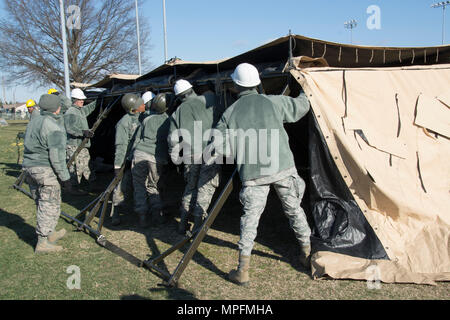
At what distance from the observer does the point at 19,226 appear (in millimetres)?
5984

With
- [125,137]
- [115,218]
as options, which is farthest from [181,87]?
[115,218]

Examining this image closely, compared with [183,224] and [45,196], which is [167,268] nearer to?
[183,224]

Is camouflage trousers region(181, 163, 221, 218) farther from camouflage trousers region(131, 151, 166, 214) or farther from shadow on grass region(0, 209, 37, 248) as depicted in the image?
shadow on grass region(0, 209, 37, 248)

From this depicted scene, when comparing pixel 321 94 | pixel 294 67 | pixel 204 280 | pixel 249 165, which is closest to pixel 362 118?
pixel 321 94

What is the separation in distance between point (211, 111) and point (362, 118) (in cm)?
202

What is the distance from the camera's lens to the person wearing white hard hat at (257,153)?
3771 millimetres

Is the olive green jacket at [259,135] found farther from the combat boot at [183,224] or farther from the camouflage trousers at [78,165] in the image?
the camouflage trousers at [78,165]

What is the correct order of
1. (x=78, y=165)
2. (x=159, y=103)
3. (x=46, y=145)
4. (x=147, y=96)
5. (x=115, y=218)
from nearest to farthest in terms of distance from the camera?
(x=46, y=145), (x=159, y=103), (x=115, y=218), (x=147, y=96), (x=78, y=165)

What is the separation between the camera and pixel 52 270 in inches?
172

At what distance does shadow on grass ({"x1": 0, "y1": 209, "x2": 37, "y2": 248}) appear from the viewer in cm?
539

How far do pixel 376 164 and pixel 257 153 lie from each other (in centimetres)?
133
